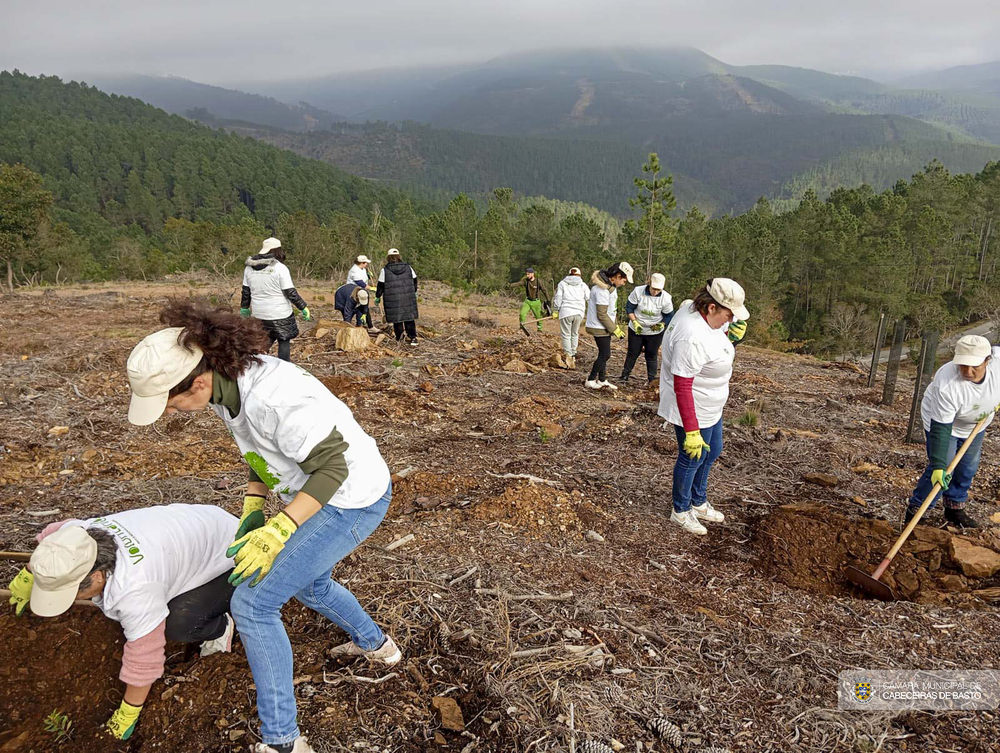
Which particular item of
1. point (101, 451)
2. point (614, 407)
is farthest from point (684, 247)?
point (101, 451)

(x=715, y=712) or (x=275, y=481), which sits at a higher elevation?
(x=275, y=481)

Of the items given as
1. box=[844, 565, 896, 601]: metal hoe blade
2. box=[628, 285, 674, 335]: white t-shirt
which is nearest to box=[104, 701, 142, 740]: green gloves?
box=[844, 565, 896, 601]: metal hoe blade

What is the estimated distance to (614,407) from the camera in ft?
23.1

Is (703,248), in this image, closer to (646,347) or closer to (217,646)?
(646,347)

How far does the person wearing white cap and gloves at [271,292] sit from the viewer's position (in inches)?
259

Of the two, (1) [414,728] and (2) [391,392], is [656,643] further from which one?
(2) [391,392]

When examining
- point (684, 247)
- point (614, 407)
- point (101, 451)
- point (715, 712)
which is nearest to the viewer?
point (715, 712)

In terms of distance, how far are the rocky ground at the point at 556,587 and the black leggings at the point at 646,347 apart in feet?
3.53

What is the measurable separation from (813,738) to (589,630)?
1.05 meters

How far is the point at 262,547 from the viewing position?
76.3 inches

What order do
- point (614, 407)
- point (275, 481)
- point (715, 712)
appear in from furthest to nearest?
point (614, 407), point (715, 712), point (275, 481)

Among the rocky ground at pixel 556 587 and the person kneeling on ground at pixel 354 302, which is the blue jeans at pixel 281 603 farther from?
the person kneeling on ground at pixel 354 302

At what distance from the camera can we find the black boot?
13.8ft

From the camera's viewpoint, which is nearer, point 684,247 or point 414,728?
point 414,728
